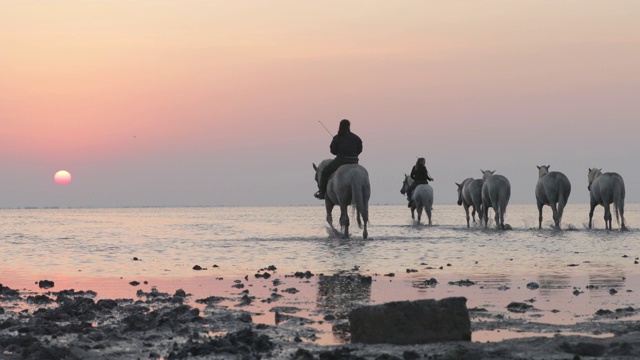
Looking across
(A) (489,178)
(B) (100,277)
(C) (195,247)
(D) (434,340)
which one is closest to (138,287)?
(B) (100,277)

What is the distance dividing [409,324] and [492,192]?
25943 millimetres

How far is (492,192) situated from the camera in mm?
32875

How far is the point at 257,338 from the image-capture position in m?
7.22

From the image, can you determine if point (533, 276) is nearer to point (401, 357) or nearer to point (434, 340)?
point (434, 340)

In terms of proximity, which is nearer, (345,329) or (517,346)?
(517,346)

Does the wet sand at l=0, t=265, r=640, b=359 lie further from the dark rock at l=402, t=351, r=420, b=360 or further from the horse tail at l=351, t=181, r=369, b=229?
the horse tail at l=351, t=181, r=369, b=229

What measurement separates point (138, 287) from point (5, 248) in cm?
1174

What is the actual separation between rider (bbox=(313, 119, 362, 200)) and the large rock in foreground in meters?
16.8

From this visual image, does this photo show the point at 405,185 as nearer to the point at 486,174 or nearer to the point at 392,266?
the point at 486,174

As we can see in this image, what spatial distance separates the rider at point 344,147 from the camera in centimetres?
2433

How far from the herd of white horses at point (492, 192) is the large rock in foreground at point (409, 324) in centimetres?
1615

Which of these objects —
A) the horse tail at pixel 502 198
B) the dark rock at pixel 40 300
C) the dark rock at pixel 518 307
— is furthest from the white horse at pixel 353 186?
the dark rock at pixel 518 307

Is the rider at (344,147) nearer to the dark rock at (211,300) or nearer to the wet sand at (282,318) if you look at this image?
the wet sand at (282,318)

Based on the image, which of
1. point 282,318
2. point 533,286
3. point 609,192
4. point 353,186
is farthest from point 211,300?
point 609,192
